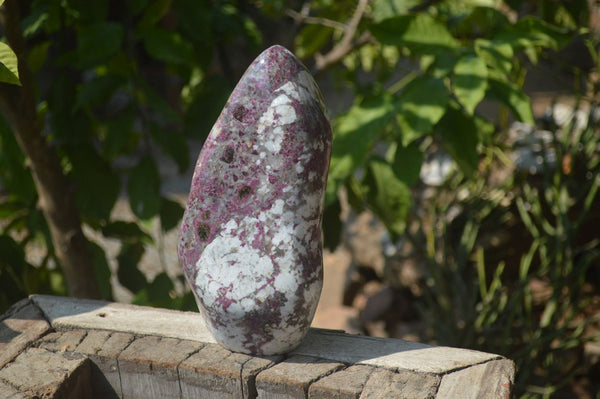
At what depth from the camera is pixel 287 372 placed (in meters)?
1.14

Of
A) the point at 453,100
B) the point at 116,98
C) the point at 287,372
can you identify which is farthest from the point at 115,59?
the point at 287,372

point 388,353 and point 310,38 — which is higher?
point 310,38

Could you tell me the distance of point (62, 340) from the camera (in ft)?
4.23

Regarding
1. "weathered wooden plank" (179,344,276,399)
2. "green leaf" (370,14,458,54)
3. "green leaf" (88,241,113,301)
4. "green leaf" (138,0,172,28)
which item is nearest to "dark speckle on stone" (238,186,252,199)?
"weathered wooden plank" (179,344,276,399)

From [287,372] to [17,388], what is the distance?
1.50ft

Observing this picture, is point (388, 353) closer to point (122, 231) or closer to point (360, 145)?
point (360, 145)

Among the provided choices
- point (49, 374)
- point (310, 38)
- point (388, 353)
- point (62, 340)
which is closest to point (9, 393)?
point (49, 374)

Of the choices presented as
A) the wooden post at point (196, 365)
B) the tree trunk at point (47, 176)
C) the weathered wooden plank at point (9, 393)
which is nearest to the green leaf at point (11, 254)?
the tree trunk at point (47, 176)

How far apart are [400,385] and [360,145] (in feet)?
1.79

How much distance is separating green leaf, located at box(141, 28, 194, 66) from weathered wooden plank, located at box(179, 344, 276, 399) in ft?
2.53

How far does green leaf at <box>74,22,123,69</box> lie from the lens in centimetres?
156

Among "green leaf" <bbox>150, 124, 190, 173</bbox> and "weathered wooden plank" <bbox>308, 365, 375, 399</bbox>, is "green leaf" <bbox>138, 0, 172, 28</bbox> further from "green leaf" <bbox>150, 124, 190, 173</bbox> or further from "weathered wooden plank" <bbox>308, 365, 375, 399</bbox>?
"weathered wooden plank" <bbox>308, 365, 375, 399</bbox>

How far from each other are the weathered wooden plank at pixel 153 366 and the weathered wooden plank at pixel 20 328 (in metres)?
0.20

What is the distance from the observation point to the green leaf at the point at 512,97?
1.42 meters
